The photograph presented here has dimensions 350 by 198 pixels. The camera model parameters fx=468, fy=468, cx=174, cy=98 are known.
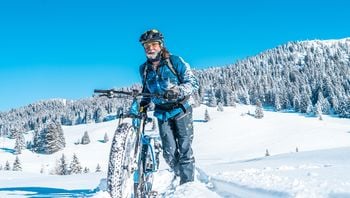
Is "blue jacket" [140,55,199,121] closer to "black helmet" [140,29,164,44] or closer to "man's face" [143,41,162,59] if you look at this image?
"man's face" [143,41,162,59]

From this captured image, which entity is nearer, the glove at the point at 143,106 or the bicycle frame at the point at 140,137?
the bicycle frame at the point at 140,137

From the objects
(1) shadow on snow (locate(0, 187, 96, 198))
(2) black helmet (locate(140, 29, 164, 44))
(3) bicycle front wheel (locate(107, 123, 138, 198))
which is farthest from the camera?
(1) shadow on snow (locate(0, 187, 96, 198))

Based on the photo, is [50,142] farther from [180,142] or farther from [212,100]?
[180,142]

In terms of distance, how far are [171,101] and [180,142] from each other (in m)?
0.91

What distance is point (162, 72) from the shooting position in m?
7.82

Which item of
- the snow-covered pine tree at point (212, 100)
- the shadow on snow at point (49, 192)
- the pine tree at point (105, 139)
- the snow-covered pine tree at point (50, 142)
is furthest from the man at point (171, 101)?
the snow-covered pine tree at point (212, 100)

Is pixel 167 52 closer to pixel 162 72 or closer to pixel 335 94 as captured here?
pixel 162 72

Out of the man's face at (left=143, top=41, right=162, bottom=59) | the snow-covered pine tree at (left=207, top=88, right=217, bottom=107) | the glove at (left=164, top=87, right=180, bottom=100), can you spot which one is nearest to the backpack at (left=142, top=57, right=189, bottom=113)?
the man's face at (left=143, top=41, right=162, bottom=59)

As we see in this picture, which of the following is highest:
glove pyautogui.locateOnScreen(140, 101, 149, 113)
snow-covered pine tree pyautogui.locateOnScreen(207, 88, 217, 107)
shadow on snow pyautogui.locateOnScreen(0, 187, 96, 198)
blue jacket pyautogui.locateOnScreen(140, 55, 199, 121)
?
snow-covered pine tree pyautogui.locateOnScreen(207, 88, 217, 107)

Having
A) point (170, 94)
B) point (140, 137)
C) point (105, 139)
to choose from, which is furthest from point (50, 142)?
point (170, 94)

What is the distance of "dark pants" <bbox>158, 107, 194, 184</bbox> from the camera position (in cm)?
823

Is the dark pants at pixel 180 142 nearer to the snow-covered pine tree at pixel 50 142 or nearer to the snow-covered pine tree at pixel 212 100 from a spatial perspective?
the snow-covered pine tree at pixel 50 142

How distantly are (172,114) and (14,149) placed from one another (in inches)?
5494

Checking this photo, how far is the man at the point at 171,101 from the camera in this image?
7.60m
